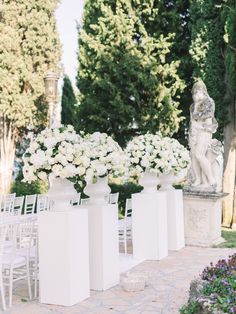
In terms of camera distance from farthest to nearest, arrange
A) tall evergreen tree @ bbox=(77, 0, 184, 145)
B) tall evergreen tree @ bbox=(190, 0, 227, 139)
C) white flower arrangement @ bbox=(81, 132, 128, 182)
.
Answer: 1. tall evergreen tree @ bbox=(77, 0, 184, 145)
2. tall evergreen tree @ bbox=(190, 0, 227, 139)
3. white flower arrangement @ bbox=(81, 132, 128, 182)

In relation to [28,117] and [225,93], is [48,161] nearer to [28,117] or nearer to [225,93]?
[225,93]

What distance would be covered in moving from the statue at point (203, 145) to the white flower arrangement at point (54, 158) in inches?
157

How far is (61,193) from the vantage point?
5266 mm

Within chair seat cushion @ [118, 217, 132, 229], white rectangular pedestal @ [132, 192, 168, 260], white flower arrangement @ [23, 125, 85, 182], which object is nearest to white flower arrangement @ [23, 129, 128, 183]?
white flower arrangement @ [23, 125, 85, 182]

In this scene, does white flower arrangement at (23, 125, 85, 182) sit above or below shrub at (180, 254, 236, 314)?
above

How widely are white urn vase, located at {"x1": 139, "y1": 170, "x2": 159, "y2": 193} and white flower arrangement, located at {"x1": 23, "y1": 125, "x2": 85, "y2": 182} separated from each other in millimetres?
2628

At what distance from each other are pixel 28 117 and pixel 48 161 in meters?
9.17

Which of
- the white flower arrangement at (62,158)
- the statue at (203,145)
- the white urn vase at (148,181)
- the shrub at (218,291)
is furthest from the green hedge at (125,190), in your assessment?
the shrub at (218,291)

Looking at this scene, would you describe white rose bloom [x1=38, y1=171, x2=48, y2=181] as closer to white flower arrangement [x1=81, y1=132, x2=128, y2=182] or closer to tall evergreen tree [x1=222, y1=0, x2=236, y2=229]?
white flower arrangement [x1=81, y1=132, x2=128, y2=182]

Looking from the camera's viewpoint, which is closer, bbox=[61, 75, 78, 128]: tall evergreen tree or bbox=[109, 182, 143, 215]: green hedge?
bbox=[109, 182, 143, 215]: green hedge

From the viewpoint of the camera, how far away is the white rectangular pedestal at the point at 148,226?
296 inches

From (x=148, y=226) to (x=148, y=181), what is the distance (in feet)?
2.41

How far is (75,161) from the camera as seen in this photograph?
517cm

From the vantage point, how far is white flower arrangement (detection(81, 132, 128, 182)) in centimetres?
536
